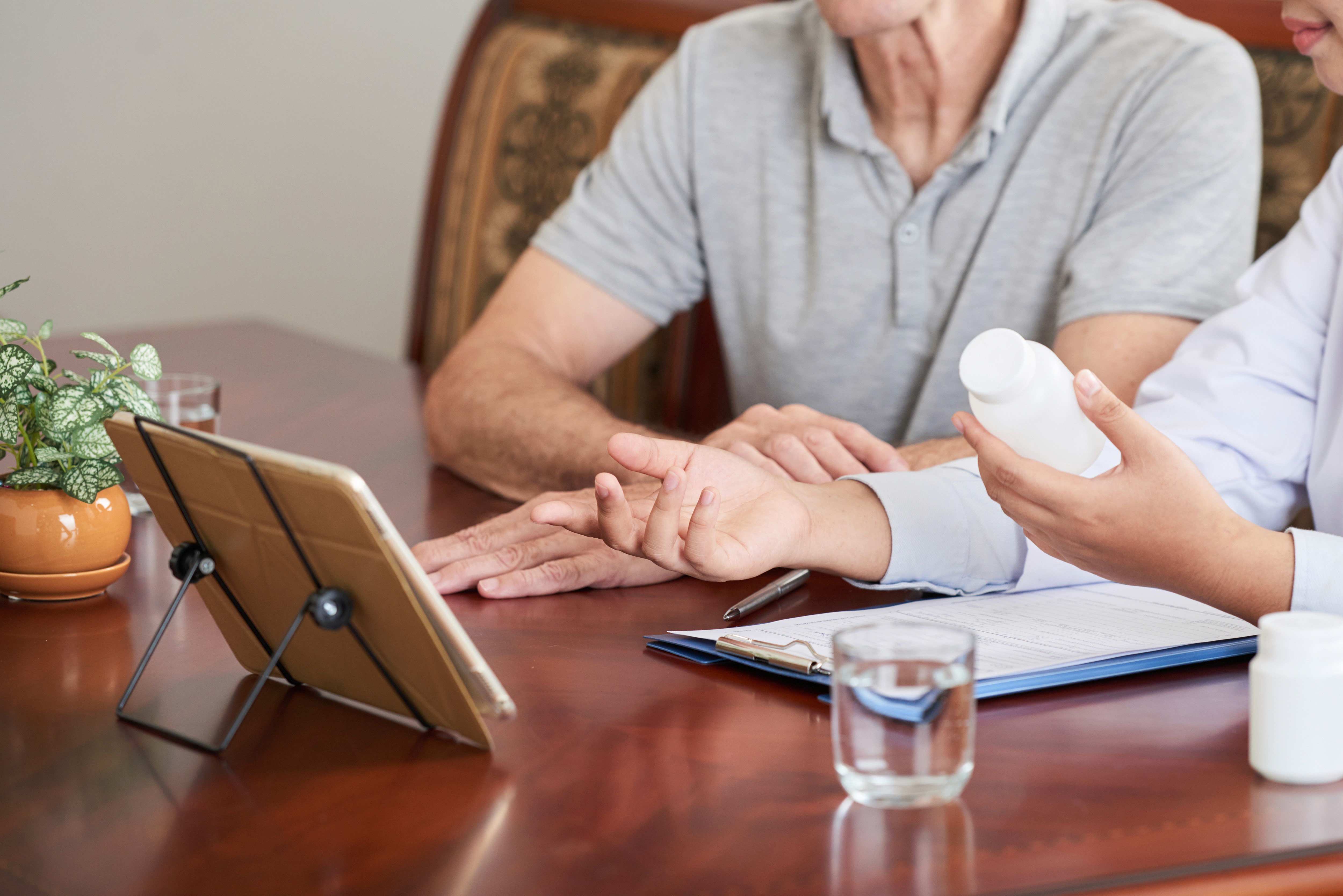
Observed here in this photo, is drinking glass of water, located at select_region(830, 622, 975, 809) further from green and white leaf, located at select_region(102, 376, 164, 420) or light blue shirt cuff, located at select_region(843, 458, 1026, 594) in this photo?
green and white leaf, located at select_region(102, 376, 164, 420)

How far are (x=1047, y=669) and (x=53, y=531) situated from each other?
0.60 meters

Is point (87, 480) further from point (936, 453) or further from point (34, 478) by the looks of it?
point (936, 453)

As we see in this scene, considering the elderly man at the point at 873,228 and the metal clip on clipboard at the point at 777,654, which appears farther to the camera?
the elderly man at the point at 873,228

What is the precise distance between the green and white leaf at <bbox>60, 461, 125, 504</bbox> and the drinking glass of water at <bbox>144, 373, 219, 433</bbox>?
295 millimetres

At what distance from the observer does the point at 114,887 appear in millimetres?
495

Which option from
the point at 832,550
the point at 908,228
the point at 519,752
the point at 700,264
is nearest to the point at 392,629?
the point at 519,752

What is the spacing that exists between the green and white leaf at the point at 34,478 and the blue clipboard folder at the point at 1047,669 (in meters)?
0.38

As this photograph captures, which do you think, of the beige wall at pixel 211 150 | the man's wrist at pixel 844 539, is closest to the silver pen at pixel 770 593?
the man's wrist at pixel 844 539

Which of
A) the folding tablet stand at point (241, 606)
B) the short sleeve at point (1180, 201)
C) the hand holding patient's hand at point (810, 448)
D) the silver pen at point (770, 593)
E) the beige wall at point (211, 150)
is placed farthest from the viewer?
the beige wall at point (211, 150)

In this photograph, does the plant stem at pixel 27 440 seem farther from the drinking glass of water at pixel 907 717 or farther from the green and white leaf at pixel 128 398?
the drinking glass of water at pixel 907 717

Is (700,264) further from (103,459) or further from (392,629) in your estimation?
(392,629)

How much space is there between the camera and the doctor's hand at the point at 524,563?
873mm

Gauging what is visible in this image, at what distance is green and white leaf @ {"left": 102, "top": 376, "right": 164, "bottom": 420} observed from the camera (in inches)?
30.9

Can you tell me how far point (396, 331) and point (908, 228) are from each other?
209 cm
